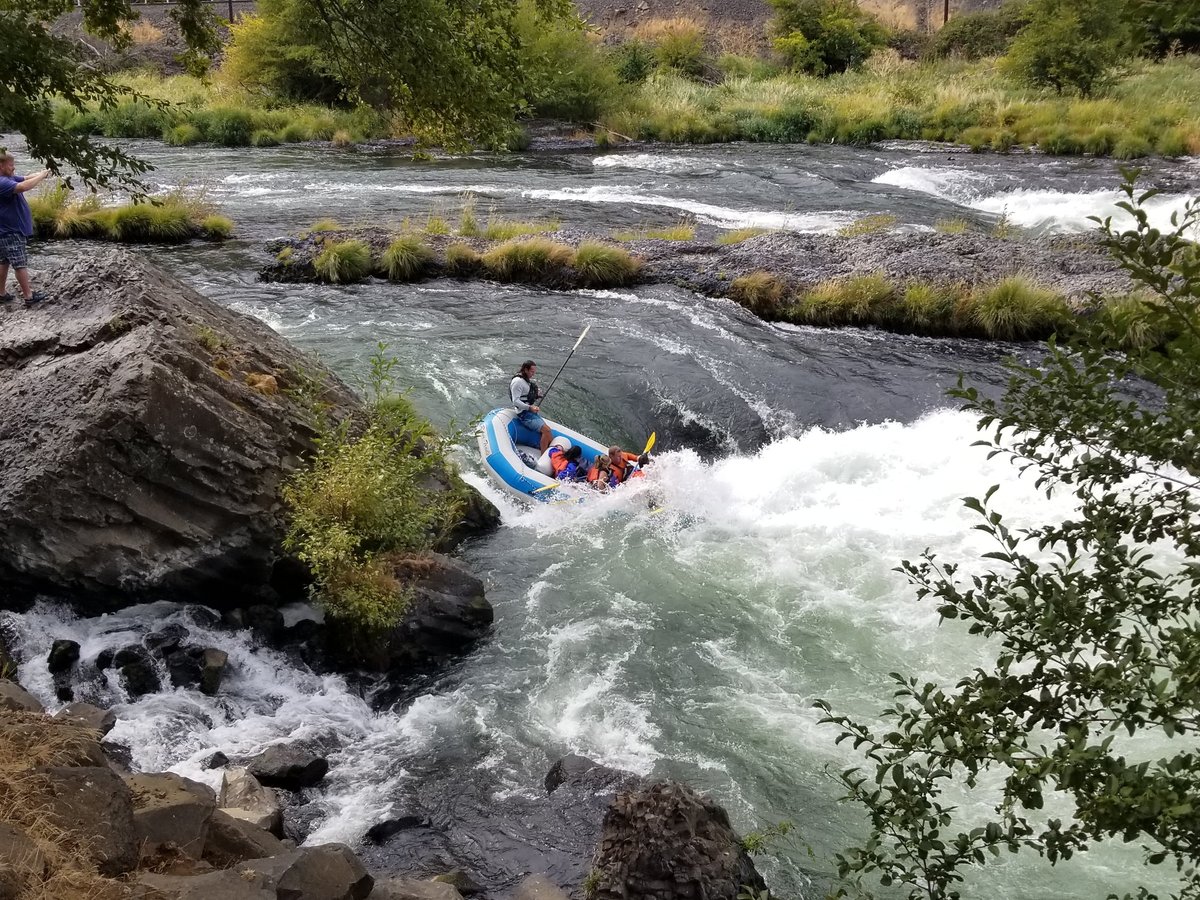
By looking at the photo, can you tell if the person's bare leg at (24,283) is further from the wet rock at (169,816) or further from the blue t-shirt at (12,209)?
the wet rock at (169,816)

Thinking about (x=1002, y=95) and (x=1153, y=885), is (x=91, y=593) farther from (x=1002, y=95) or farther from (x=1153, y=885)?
(x=1002, y=95)

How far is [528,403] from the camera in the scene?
11234 millimetres

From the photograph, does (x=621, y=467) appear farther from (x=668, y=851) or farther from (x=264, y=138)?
(x=264, y=138)

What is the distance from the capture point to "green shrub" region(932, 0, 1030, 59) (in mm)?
35375

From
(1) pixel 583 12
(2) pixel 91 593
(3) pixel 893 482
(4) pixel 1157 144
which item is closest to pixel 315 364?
(2) pixel 91 593

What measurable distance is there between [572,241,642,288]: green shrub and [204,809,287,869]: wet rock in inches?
475

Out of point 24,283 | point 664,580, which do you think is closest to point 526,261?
point 24,283

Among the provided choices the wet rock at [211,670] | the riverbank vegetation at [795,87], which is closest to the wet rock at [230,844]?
the wet rock at [211,670]

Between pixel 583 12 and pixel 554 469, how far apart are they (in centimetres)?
3580

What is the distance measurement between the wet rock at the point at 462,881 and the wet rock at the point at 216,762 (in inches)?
64.3

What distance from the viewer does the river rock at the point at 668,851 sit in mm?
4836

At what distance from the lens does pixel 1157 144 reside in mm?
22922

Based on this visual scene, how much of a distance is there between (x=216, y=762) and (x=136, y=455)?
229cm

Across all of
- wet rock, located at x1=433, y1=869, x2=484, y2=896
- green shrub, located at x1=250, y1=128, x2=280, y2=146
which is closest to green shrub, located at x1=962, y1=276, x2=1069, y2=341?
wet rock, located at x1=433, y1=869, x2=484, y2=896
